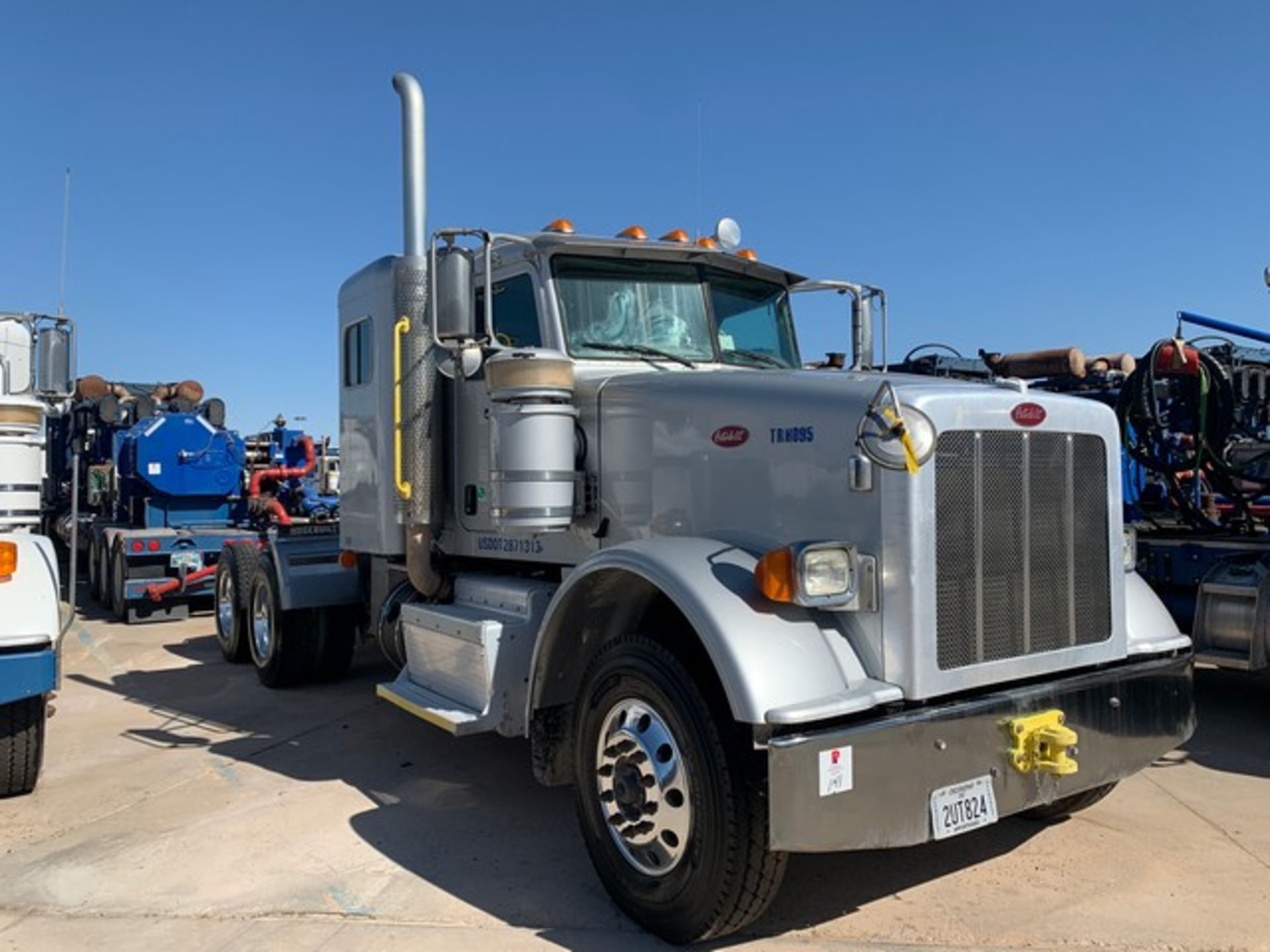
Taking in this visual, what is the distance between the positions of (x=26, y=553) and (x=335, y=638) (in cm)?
275

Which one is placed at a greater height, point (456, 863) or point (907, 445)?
point (907, 445)

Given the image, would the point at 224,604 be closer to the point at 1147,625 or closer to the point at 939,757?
the point at 939,757

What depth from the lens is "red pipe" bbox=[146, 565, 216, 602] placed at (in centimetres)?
1084

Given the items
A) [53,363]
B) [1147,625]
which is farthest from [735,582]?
[53,363]

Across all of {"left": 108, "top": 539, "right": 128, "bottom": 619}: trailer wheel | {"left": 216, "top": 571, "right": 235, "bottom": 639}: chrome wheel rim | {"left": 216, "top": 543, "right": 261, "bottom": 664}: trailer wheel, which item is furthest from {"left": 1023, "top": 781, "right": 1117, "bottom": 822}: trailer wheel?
{"left": 108, "top": 539, "right": 128, "bottom": 619}: trailer wheel

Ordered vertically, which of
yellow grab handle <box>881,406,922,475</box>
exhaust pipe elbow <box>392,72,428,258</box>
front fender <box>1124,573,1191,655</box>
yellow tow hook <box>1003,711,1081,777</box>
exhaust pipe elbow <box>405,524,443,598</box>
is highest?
exhaust pipe elbow <box>392,72,428,258</box>

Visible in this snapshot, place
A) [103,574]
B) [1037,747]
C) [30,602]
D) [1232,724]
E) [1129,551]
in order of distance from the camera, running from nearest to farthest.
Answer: [1037,747] < [1129,551] < [30,602] < [1232,724] < [103,574]

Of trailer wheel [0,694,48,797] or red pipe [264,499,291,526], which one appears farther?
red pipe [264,499,291,526]

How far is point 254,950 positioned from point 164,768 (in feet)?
8.05

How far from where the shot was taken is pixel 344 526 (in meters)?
6.29

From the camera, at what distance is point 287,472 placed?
13484 millimetres

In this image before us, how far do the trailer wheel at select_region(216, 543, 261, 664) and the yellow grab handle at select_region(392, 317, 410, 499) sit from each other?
10.7 ft

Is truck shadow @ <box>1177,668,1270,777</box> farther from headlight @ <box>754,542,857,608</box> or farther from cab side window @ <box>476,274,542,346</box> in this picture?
cab side window @ <box>476,274,542,346</box>

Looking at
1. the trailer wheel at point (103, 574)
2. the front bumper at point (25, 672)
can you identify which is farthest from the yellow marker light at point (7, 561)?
the trailer wheel at point (103, 574)
